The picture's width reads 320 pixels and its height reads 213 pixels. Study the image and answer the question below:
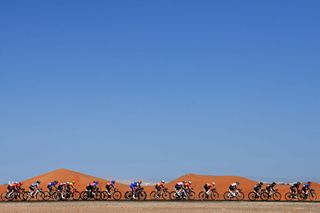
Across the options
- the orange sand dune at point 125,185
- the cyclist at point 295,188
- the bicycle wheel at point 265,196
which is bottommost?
the bicycle wheel at point 265,196

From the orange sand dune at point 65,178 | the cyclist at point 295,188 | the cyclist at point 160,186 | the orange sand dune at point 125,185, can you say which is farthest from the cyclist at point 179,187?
the orange sand dune at point 65,178

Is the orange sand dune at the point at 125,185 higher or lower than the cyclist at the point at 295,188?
higher

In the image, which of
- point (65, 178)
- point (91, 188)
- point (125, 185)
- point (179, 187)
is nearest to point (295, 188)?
point (179, 187)

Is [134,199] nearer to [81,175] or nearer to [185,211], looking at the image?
[185,211]

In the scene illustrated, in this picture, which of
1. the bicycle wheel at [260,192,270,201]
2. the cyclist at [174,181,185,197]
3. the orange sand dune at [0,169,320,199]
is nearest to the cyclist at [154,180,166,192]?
the cyclist at [174,181,185,197]

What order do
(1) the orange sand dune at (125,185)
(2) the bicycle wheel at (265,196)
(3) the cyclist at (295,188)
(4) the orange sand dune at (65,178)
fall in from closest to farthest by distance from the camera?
(2) the bicycle wheel at (265,196) < (3) the cyclist at (295,188) < (1) the orange sand dune at (125,185) < (4) the orange sand dune at (65,178)

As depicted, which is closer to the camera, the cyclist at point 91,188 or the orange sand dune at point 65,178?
the cyclist at point 91,188

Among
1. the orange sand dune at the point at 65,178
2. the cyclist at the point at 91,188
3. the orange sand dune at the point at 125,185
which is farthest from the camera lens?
the orange sand dune at the point at 65,178

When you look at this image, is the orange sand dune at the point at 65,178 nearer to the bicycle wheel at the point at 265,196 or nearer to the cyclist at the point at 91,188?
the cyclist at the point at 91,188

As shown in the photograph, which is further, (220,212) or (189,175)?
(189,175)

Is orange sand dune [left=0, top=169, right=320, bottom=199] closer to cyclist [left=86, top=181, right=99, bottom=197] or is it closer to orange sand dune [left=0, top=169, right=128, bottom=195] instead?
orange sand dune [left=0, top=169, right=128, bottom=195]

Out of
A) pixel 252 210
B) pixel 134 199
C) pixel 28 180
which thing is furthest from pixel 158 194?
pixel 28 180

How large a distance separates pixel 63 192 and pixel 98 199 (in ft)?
10.8

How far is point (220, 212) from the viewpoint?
37.6 m
